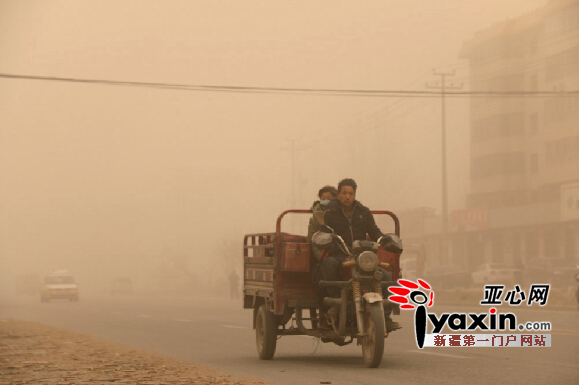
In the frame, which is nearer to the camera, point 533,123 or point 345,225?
point 345,225

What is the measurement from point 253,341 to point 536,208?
5629 centimetres

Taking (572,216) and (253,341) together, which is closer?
(253,341)

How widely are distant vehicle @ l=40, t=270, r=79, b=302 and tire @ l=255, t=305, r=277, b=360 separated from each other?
151ft

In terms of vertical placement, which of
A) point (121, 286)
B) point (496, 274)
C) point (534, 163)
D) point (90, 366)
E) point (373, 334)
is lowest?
point (121, 286)

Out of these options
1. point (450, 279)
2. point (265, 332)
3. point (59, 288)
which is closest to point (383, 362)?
point (265, 332)

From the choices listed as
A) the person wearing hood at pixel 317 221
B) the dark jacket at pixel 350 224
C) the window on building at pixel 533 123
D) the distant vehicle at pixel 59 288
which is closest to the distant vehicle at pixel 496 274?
the distant vehicle at pixel 59 288

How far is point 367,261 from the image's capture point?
1135 cm

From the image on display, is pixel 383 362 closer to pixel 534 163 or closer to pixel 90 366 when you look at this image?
pixel 90 366

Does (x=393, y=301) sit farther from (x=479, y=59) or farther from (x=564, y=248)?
(x=479, y=59)

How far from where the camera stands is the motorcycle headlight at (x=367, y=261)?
11328 millimetres

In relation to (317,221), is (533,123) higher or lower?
higher

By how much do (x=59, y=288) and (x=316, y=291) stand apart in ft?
158

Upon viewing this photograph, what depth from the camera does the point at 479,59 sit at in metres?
93.9

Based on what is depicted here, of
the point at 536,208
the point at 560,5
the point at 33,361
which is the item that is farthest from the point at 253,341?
the point at 560,5
